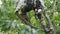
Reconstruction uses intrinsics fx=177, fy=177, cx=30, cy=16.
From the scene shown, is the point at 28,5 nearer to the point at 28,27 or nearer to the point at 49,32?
the point at 28,27

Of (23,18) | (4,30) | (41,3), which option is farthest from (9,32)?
(41,3)

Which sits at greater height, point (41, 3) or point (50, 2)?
point (50, 2)

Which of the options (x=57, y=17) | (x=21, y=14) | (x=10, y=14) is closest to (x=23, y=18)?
(x=21, y=14)

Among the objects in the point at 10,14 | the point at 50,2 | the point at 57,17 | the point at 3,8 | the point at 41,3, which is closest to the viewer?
the point at 41,3

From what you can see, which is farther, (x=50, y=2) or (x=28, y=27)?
(x=50, y=2)

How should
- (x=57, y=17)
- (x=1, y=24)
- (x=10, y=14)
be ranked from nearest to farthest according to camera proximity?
(x=1, y=24) < (x=10, y=14) < (x=57, y=17)

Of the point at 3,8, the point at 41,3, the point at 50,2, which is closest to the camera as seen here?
the point at 41,3

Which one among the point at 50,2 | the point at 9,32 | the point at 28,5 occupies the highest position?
the point at 50,2

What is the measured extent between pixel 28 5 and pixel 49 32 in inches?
14.8

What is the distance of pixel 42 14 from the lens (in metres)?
1.80

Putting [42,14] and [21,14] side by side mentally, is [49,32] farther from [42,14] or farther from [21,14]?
[21,14]

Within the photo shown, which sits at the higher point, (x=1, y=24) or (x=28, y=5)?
(x=28, y=5)

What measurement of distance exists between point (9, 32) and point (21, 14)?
0.78 feet

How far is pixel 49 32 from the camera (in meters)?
1.90
